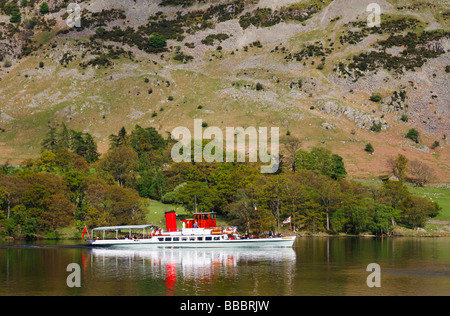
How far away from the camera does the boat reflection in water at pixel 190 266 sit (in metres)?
59.6

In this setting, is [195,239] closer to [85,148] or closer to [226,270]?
[226,270]

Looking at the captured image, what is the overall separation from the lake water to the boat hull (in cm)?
140

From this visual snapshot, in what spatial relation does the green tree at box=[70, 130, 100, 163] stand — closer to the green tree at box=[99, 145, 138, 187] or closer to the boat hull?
the green tree at box=[99, 145, 138, 187]

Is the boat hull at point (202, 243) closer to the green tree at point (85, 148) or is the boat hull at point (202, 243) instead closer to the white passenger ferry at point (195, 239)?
the white passenger ferry at point (195, 239)

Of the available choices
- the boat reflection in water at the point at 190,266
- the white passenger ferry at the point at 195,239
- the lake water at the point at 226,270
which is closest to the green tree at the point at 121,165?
the white passenger ferry at the point at 195,239

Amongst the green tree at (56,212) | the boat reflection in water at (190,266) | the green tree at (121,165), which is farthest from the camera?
the green tree at (121,165)

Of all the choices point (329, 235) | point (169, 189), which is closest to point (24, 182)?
point (169, 189)

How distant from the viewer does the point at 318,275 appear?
64.0 m

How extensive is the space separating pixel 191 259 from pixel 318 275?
25.9 metres

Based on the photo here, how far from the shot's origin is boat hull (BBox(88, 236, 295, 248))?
96.6 metres

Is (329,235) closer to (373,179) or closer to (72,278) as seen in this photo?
(373,179)

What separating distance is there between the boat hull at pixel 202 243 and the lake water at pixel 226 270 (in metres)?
1.40

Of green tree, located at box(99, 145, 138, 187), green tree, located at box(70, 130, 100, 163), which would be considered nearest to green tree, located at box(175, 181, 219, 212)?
green tree, located at box(99, 145, 138, 187)

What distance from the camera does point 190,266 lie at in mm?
73938
